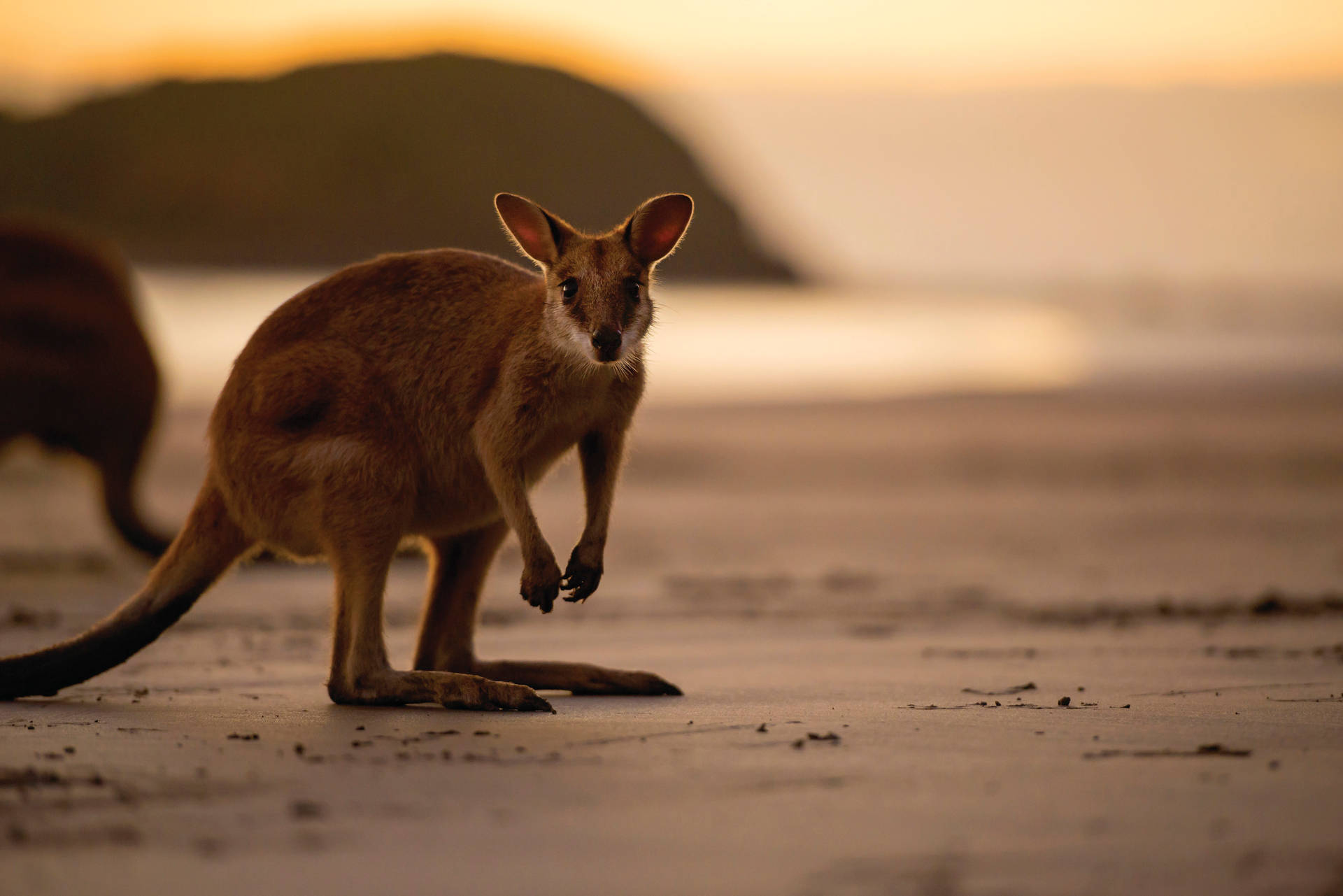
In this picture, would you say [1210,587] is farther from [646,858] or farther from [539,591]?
[646,858]

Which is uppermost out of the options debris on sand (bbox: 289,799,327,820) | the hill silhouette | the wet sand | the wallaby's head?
the hill silhouette

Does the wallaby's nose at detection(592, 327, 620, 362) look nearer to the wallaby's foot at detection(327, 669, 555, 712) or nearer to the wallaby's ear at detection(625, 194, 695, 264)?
the wallaby's ear at detection(625, 194, 695, 264)

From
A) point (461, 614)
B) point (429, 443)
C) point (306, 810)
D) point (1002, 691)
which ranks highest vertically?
point (429, 443)

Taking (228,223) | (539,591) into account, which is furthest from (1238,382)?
(539,591)

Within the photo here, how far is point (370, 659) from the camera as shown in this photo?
13.8 feet

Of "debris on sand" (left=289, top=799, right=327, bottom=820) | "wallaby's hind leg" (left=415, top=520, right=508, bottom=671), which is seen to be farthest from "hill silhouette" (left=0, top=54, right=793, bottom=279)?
"debris on sand" (left=289, top=799, right=327, bottom=820)

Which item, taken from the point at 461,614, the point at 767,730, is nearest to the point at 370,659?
the point at 461,614

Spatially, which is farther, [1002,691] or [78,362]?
[78,362]

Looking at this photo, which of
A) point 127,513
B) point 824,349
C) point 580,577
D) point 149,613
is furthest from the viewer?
point 824,349

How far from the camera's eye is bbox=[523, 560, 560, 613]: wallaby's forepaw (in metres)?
4.19

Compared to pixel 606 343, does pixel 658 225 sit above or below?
above

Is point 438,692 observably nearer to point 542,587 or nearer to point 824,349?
point 542,587

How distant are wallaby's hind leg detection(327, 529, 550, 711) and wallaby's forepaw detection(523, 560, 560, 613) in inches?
8.6

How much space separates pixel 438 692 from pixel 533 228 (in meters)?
1.24
